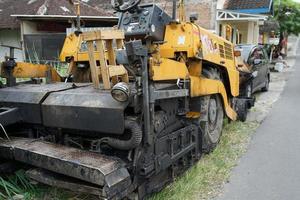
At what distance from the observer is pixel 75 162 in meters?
3.69

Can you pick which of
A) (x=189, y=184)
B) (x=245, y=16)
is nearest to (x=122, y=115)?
(x=189, y=184)

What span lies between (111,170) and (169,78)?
154 centimetres

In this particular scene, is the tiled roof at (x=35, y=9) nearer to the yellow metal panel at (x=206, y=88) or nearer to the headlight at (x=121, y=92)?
the yellow metal panel at (x=206, y=88)

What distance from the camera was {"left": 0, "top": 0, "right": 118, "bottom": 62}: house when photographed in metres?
15.3

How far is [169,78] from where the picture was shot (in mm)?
4715

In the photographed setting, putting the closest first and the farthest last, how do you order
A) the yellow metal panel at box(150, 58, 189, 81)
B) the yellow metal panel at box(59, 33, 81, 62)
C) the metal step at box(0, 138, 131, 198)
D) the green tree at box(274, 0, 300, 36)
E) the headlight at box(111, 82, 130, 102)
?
the metal step at box(0, 138, 131, 198) → the headlight at box(111, 82, 130, 102) → the yellow metal panel at box(150, 58, 189, 81) → the yellow metal panel at box(59, 33, 81, 62) → the green tree at box(274, 0, 300, 36)

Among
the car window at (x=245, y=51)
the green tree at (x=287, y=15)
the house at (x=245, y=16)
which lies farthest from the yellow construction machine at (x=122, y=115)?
the green tree at (x=287, y=15)

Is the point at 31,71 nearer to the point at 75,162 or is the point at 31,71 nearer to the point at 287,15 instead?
the point at 75,162

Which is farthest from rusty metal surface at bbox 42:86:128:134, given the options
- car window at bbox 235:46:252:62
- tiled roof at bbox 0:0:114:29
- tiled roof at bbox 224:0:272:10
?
tiled roof at bbox 224:0:272:10

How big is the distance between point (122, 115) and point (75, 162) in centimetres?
63

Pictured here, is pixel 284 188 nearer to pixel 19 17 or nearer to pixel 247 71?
pixel 247 71

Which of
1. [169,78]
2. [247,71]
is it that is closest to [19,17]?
[247,71]

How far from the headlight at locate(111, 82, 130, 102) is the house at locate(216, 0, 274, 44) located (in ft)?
61.5

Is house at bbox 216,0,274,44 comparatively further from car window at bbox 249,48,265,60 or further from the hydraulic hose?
the hydraulic hose
